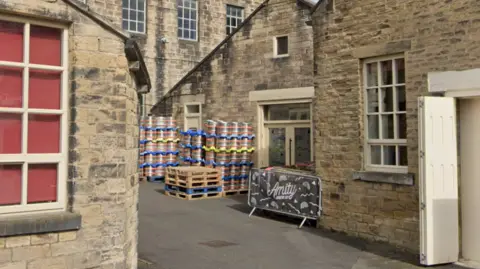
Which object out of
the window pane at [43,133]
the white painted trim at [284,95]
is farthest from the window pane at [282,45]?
the window pane at [43,133]

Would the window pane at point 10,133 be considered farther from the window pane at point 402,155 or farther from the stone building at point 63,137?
the window pane at point 402,155

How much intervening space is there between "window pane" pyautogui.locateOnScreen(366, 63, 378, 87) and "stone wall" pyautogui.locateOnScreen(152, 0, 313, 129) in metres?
5.94

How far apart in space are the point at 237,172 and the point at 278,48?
15.0 ft

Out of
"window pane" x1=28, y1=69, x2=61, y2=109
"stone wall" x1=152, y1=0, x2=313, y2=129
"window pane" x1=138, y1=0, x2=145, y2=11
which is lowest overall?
"window pane" x1=28, y1=69, x2=61, y2=109

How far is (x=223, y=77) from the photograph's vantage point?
18.4m

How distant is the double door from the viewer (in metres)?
16.1

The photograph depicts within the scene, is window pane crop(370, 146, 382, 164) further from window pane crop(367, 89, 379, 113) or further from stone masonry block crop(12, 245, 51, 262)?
stone masonry block crop(12, 245, 51, 262)

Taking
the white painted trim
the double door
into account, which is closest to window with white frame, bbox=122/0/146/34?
the white painted trim

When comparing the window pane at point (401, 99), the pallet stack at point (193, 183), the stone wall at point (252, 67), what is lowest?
the pallet stack at point (193, 183)

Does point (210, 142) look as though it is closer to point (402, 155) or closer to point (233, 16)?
point (402, 155)

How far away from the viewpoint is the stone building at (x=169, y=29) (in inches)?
830

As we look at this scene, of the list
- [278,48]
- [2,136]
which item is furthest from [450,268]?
[278,48]

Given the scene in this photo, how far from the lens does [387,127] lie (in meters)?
9.41

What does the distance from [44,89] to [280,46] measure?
1234 centimetres
